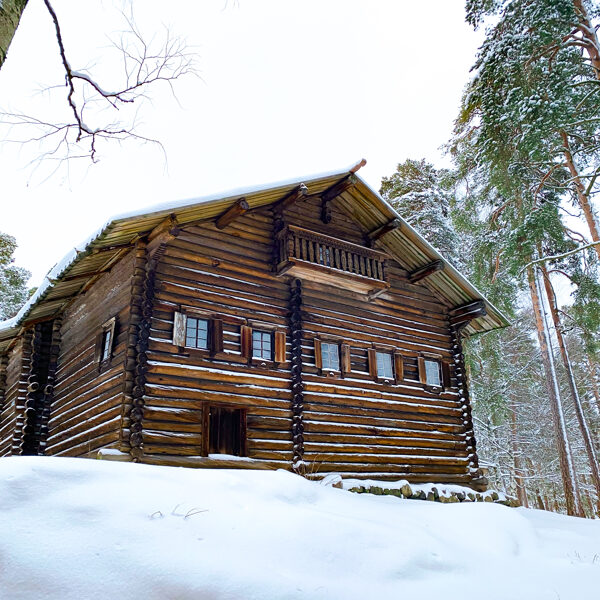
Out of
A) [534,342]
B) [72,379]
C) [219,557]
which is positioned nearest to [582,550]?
[219,557]

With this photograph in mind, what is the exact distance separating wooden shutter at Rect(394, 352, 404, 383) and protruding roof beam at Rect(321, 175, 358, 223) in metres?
4.30

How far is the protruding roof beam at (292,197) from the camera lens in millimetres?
13367

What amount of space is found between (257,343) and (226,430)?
7.10ft

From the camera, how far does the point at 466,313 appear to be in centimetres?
1673

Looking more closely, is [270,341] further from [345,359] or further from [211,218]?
[211,218]

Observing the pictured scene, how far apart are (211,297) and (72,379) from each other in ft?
15.1

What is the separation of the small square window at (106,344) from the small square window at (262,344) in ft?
10.5

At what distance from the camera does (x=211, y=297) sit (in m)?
12.3

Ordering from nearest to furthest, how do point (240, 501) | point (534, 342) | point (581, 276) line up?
point (240, 501) < point (581, 276) < point (534, 342)

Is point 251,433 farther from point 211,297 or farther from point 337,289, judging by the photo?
point 337,289

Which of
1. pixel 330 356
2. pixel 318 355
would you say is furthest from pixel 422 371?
pixel 318 355

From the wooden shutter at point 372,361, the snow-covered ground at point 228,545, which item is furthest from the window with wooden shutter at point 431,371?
the snow-covered ground at point 228,545

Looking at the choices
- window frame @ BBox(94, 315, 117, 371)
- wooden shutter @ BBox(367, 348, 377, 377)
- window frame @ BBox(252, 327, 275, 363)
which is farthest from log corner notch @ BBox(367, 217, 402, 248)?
Answer: window frame @ BBox(94, 315, 117, 371)

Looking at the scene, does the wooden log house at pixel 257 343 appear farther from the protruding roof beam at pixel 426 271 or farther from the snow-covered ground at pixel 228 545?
the snow-covered ground at pixel 228 545
